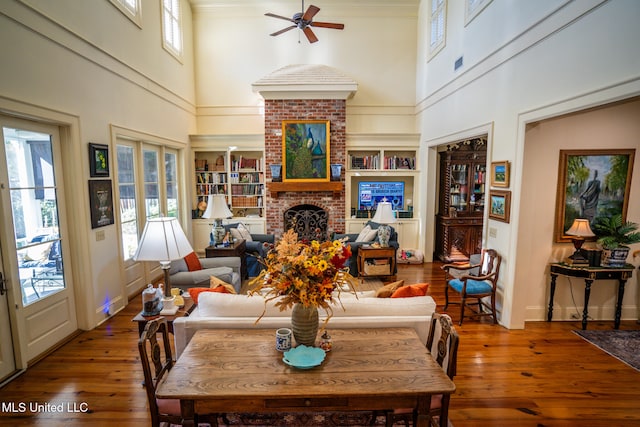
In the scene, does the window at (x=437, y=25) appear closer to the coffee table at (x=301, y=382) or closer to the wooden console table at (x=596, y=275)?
the wooden console table at (x=596, y=275)

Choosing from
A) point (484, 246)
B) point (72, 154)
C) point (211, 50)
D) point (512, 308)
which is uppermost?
point (211, 50)

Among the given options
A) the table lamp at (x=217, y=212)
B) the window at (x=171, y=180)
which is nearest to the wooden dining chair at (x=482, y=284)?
the table lamp at (x=217, y=212)

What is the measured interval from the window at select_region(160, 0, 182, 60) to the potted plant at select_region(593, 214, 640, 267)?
712 centimetres

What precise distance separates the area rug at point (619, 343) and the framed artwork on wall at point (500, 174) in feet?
6.39

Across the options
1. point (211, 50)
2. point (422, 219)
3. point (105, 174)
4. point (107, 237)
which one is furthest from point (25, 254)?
point (422, 219)

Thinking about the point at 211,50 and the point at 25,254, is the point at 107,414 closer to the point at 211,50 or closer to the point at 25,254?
the point at 25,254

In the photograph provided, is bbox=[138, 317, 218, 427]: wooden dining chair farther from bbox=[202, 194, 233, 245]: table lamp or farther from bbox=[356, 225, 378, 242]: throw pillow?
bbox=[356, 225, 378, 242]: throw pillow

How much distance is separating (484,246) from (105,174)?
517cm

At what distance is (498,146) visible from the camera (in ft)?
13.5

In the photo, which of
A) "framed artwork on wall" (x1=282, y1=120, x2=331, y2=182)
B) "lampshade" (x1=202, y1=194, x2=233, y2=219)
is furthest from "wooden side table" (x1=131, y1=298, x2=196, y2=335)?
"framed artwork on wall" (x1=282, y1=120, x2=331, y2=182)

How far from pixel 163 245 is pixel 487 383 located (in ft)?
10.1


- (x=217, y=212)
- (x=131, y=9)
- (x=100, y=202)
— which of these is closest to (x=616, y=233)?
(x=217, y=212)

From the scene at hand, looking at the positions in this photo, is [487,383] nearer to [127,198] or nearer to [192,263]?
[192,263]

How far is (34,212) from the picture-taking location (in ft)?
10.5
